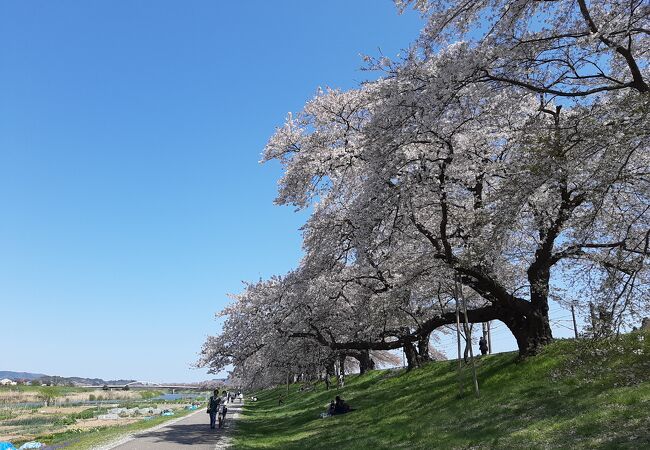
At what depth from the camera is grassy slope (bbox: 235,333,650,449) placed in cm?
1002

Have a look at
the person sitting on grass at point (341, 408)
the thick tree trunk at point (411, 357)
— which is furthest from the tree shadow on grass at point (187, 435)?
the thick tree trunk at point (411, 357)

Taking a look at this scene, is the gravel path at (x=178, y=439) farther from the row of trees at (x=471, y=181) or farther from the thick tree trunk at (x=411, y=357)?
the thick tree trunk at (x=411, y=357)

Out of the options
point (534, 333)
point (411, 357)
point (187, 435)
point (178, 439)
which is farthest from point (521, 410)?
point (411, 357)

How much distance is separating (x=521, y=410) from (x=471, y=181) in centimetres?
864

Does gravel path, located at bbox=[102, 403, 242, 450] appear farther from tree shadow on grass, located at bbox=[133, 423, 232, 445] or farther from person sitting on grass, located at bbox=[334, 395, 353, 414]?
person sitting on grass, located at bbox=[334, 395, 353, 414]

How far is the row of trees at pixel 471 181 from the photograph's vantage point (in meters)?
9.27

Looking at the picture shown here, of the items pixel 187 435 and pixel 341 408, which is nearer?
pixel 187 435

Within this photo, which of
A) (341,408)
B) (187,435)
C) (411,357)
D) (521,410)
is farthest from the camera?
(411,357)

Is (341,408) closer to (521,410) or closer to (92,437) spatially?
(92,437)

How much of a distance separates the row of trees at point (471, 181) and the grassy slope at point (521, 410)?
5.45ft

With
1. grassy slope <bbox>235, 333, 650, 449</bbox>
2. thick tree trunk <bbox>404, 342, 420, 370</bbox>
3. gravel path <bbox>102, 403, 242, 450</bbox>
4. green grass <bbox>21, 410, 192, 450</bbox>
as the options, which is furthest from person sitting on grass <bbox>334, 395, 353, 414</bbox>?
green grass <bbox>21, 410, 192, 450</bbox>

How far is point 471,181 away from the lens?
1891 centimetres

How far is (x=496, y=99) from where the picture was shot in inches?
553

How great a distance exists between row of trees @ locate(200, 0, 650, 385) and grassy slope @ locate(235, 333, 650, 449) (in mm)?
1660
